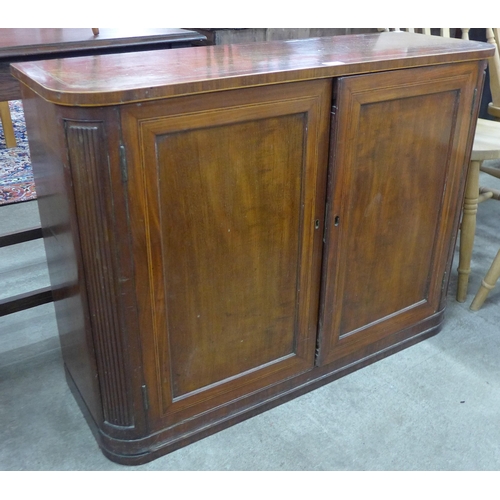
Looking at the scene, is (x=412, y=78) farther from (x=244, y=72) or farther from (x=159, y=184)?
(x=159, y=184)

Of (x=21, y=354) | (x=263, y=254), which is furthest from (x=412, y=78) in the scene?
(x=21, y=354)

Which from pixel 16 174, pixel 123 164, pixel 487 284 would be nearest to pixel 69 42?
pixel 123 164

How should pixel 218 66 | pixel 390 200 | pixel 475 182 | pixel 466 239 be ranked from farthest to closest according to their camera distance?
1. pixel 466 239
2. pixel 475 182
3. pixel 390 200
4. pixel 218 66

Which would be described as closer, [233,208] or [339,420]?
[233,208]

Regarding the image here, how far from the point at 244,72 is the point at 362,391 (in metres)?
1.05

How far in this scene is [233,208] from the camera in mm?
1398

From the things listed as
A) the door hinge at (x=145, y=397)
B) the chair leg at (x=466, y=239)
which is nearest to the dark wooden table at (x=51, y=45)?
the door hinge at (x=145, y=397)

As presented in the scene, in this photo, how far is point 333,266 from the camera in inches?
64.8

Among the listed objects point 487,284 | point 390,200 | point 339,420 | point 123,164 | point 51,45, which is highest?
point 51,45

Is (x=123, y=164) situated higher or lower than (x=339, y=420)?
higher

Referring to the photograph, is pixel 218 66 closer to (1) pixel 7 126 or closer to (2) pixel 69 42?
(2) pixel 69 42

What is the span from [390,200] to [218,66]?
2.11 ft

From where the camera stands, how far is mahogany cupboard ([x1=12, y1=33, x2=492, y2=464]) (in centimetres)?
124

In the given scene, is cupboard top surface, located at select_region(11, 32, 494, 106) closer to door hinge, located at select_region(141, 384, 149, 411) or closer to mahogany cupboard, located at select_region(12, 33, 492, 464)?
mahogany cupboard, located at select_region(12, 33, 492, 464)
